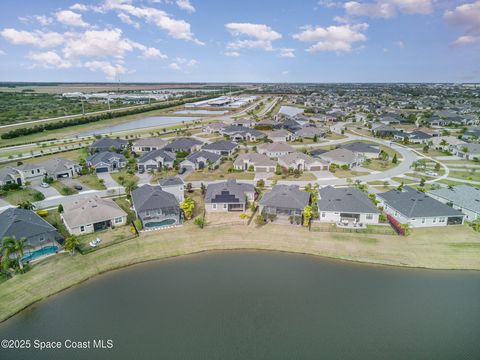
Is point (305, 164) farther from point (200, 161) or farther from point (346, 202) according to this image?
point (346, 202)

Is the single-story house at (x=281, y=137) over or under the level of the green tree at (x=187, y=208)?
over

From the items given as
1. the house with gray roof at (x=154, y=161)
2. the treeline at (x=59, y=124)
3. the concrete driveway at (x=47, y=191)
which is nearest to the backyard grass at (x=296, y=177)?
the house with gray roof at (x=154, y=161)

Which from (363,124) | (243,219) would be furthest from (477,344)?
(363,124)

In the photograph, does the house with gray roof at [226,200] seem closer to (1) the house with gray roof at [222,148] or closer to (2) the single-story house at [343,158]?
(2) the single-story house at [343,158]

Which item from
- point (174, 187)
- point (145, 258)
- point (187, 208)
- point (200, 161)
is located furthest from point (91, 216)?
point (200, 161)

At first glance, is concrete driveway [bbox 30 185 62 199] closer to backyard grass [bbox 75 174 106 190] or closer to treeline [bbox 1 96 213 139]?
backyard grass [bbox 75 174 106 190]

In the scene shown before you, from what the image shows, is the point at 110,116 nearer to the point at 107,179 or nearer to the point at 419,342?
the point at 107,179
